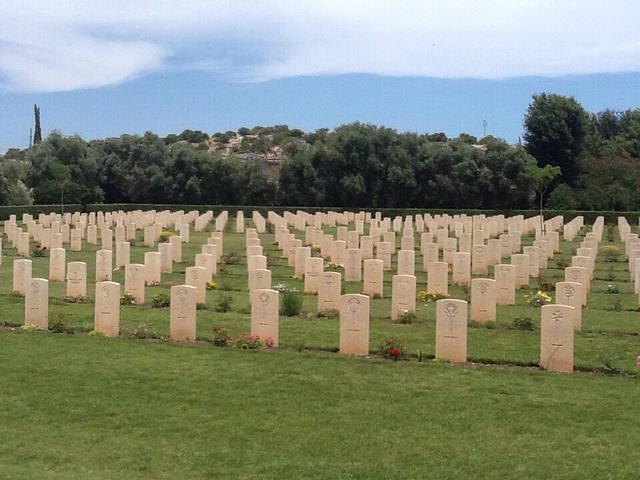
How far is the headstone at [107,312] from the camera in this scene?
11.3 metres

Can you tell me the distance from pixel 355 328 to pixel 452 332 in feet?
4.06

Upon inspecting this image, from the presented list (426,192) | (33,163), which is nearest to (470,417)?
(426,192)

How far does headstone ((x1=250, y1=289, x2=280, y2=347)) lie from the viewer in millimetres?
10734

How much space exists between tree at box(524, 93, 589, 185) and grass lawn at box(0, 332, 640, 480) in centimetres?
5086

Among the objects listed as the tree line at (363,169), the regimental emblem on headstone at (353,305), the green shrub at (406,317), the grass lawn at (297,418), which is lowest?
the grass lawn at (297,418)

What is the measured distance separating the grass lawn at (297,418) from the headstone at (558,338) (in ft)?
1.00

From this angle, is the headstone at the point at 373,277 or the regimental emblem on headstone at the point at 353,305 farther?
the headstone at the point at 373,277

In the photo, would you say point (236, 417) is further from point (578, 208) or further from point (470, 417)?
point (578, 208)

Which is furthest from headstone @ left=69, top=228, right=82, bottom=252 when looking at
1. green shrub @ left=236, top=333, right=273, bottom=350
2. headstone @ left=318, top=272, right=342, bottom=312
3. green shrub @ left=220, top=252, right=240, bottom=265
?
green shrub @ left=236, top=333, right=273, bottom=350

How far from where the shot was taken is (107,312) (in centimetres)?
1133

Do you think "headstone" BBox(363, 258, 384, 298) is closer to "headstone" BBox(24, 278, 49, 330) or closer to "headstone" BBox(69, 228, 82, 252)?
"headstone" BBox(24, 278, 49, 330)

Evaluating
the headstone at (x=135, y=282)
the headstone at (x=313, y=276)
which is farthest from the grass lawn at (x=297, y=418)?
the headstone at (x=313, y=276)

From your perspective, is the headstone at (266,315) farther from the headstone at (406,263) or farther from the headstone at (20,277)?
the headstone at (406,263)

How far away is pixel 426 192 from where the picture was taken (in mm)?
54750
